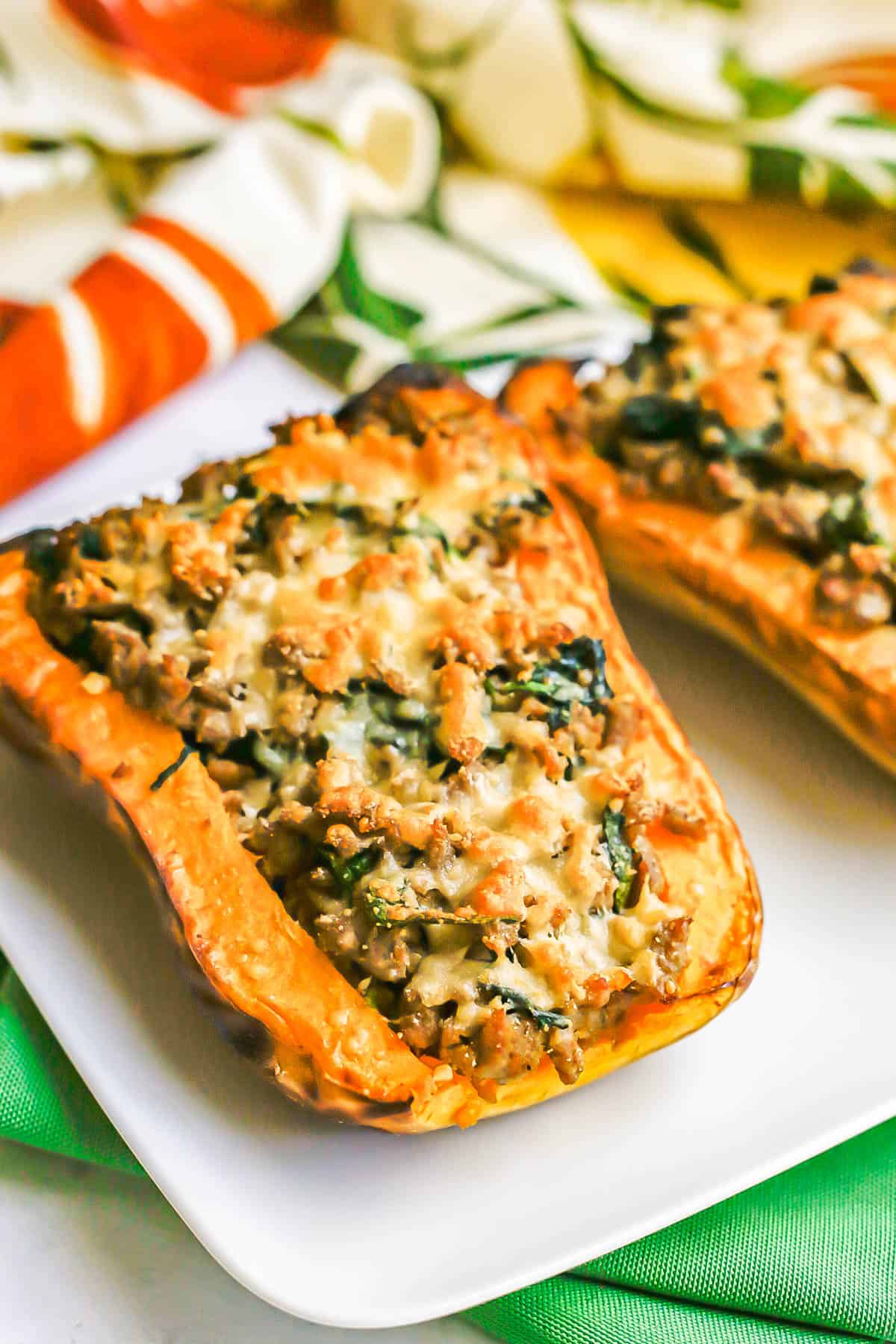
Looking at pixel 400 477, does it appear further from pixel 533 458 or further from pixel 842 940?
pixel 842 940

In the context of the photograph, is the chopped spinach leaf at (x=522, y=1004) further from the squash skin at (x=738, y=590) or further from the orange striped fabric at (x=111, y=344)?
the orange striped fabric at (x=111, y=344)

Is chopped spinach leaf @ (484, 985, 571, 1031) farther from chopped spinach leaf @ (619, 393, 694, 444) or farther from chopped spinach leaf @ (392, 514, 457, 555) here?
chopped spinach leaf @ (619, 393, 694, 444)

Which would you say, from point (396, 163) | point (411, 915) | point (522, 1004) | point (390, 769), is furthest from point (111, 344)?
point (522, 1004)

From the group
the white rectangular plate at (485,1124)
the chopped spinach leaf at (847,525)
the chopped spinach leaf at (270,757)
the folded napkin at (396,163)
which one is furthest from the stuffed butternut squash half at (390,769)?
the folded napkin at (396,163)

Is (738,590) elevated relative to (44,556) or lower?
lower

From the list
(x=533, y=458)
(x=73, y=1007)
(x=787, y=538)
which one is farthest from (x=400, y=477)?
(x=73, y=1007)

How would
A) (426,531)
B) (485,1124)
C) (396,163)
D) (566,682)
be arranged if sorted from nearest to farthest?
(485,1124) → (566,682) → (426,531) → (396,163)

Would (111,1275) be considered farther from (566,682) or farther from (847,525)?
(847,525)
